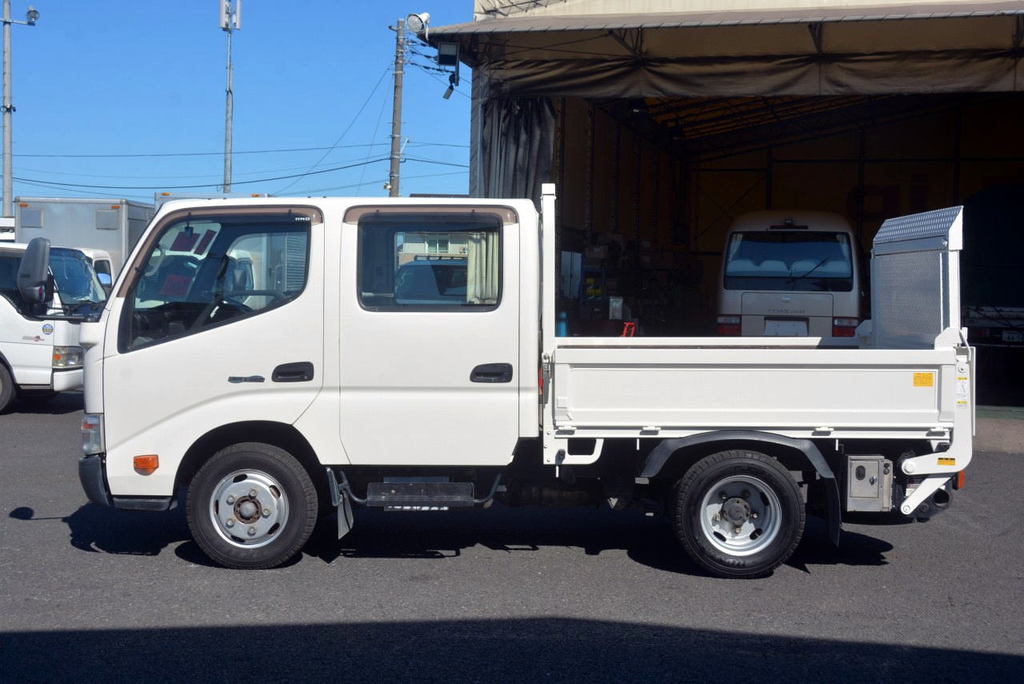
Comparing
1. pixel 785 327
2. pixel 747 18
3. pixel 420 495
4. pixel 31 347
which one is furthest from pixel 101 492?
pixel 785 327

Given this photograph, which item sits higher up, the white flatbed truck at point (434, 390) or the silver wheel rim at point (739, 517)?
the white flatbed truck at point (434, 390)

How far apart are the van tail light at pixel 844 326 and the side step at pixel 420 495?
911 cm

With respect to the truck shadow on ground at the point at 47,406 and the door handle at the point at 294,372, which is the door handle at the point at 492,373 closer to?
the door handle at the point at 294,372

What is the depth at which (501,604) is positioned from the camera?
225 inches

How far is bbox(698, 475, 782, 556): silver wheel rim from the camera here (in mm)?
6113

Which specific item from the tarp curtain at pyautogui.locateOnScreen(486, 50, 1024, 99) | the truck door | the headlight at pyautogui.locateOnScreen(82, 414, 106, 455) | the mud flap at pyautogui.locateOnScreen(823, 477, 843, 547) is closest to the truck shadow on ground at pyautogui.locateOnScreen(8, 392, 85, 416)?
the tarp curtain at pyautogui.locateOnScreen(486, 50, 1024, 99)

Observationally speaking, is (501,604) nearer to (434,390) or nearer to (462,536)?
(434,390)

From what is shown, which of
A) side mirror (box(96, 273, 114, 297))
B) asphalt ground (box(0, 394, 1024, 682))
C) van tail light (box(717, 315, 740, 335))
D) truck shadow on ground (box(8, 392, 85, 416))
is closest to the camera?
asphalt ground (box(0, 394, 1024, 682))

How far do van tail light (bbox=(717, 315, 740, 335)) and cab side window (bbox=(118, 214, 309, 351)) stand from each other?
371 inches

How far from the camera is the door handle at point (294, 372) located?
607 cm

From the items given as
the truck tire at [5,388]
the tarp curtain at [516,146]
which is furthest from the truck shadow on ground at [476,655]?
the tarp curtain at [516,146]

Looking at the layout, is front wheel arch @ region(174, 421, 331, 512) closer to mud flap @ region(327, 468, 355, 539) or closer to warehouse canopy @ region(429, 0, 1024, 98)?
mud flap @ region(327, 468, 355, 539)

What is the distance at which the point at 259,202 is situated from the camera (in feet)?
20.3

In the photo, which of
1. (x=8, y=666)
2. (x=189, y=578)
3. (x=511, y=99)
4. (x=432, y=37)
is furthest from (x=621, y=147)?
(x=8, y=666)
